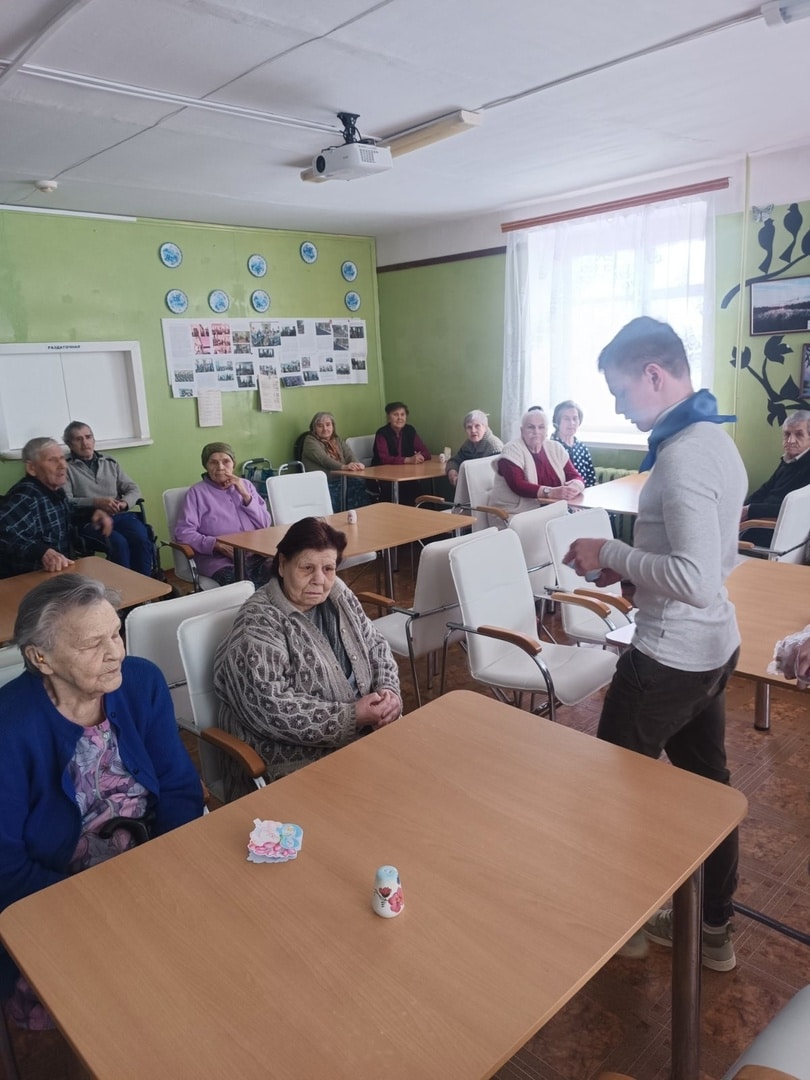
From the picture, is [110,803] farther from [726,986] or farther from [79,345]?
[79,345]

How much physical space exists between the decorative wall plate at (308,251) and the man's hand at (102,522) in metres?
3.33

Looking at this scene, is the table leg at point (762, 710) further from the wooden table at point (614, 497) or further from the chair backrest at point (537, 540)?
the wooden table at point (614, 497)

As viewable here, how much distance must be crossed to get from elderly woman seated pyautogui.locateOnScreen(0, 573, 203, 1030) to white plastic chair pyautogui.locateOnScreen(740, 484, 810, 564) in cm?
267

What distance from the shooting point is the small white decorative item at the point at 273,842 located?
131 centimetres

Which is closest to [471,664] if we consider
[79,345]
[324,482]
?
[324,482]

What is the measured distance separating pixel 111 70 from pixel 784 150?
3.82 metres

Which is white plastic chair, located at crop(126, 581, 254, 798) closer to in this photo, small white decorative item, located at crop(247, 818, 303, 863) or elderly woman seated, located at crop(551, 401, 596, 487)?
small white decorative item, located at crop(247, 818, 303, 863)

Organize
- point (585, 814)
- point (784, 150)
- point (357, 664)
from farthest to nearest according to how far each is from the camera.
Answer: point (784, 150)
point (357, 664)
point (585, 814)

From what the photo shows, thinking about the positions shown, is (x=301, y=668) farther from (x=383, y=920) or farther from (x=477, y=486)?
(x=477, y=486)

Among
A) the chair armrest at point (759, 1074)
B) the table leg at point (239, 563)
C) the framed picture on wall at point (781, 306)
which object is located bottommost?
the table leg at point (239, 563)

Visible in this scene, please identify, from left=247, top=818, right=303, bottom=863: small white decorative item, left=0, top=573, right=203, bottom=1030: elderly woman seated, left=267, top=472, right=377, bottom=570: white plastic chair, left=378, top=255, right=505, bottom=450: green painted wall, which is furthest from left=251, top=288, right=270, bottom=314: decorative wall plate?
left=247, top=818, right=303, bottom=863: small white decorative item

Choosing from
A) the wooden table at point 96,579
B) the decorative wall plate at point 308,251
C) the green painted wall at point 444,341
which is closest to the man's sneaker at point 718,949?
the wooden table at point 96,579

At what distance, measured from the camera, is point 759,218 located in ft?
15.4

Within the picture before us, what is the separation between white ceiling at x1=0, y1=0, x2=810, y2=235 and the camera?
244 centimetres
